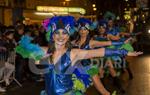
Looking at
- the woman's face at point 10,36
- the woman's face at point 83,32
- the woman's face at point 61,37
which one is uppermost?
the woman's face at point 61,37

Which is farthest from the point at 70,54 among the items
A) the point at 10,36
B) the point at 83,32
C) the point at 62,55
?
the point at 10,36

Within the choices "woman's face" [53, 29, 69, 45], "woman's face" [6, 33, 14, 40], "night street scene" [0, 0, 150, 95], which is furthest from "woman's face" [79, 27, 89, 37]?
"woman's face" [6, 33, 14, 40]

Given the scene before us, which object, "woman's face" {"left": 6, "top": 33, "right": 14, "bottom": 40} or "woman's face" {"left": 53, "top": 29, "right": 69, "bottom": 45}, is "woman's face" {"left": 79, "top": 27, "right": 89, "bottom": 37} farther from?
"woman's face" {"left": 6, "top": 33, "right": 14, "bottom": 40}

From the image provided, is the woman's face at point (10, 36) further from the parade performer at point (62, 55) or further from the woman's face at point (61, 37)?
the woman's face at point (61, 37)

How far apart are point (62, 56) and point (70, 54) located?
0.10 meters

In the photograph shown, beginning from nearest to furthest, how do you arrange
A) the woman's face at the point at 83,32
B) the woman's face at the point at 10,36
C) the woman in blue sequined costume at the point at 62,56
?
the woman in blue sequined costume at the point at 62,56
the woman's face at the point at 83,32
the woman's face at the point at 10,36

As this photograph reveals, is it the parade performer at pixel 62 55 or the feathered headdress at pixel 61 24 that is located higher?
the feathered headdress at pixel 61 24

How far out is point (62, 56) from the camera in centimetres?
475

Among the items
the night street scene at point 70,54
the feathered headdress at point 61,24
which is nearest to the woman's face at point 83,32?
the night street scene at point 70,54

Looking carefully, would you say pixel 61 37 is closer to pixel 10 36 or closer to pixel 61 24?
pixel 61 24

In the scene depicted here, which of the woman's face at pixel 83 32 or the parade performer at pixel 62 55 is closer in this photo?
the parade performer at pixel 62 55

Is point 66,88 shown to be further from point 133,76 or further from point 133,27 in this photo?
point 133,27

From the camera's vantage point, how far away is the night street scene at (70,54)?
15.6 ft

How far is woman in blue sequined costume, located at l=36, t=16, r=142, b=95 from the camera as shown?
15.5 ft
